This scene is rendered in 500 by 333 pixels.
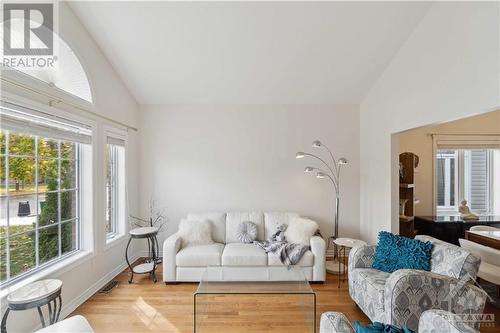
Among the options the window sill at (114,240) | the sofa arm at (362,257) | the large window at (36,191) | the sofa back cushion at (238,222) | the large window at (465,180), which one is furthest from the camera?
the large window at (465,180)

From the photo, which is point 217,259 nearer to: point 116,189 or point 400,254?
point 116,189

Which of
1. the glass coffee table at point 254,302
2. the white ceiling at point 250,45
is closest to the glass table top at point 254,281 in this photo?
the glass coffee table at point 254,302

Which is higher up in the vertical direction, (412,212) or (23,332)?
(412,212)

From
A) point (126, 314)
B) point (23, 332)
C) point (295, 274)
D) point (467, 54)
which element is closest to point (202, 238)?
point (126, 314)

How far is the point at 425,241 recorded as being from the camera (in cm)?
232

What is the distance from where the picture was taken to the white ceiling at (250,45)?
2.52 meters

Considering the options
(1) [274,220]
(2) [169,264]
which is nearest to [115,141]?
(2) [169,264]

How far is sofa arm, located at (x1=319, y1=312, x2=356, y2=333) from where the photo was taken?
3.90ft

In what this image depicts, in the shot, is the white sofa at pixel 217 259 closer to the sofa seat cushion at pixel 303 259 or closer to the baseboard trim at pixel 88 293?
the sofa seat cushion at pixel 303 259

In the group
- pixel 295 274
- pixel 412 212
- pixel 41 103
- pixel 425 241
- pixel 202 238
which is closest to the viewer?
pixel 41 103

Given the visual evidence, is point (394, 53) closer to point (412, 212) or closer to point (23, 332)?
point (412, 212)

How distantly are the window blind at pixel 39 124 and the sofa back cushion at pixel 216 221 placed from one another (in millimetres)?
1799

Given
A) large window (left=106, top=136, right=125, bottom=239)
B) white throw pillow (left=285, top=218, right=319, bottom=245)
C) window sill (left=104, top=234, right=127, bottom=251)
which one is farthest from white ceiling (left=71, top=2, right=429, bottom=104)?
window sill (left=104, top=234, right=127, bottom=251)

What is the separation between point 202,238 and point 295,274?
1450mm
